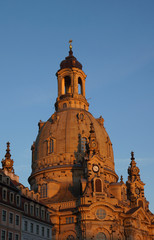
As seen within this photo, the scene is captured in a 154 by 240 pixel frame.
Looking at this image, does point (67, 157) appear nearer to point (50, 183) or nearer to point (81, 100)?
point (50, 183)

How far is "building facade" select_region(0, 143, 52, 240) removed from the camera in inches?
2174

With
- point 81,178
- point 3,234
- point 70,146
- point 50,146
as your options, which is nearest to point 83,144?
point 70,146

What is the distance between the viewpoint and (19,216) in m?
59.5

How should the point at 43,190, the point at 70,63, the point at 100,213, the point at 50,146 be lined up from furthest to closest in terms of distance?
1. the point at 70,63
2. the point at 50,146
3. the point at 43,190
4. the point at 100,213

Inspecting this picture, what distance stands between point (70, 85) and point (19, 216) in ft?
259

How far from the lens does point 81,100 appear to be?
123562 mm

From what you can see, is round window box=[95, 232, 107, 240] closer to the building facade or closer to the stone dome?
the stone dome

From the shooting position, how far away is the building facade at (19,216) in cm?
5522

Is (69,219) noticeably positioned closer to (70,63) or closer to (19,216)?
(19,216)

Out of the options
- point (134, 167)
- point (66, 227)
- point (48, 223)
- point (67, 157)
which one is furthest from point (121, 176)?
point (48, 223)

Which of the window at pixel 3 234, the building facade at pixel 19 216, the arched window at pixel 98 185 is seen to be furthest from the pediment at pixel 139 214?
the window at pixel 3 234

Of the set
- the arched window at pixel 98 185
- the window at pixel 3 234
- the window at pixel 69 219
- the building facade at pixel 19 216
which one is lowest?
the window at pixel 3 234

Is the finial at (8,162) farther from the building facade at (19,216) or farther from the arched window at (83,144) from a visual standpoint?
the building facade at (19,216)

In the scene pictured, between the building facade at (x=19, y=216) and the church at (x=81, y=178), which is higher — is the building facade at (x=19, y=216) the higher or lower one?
the lower one
